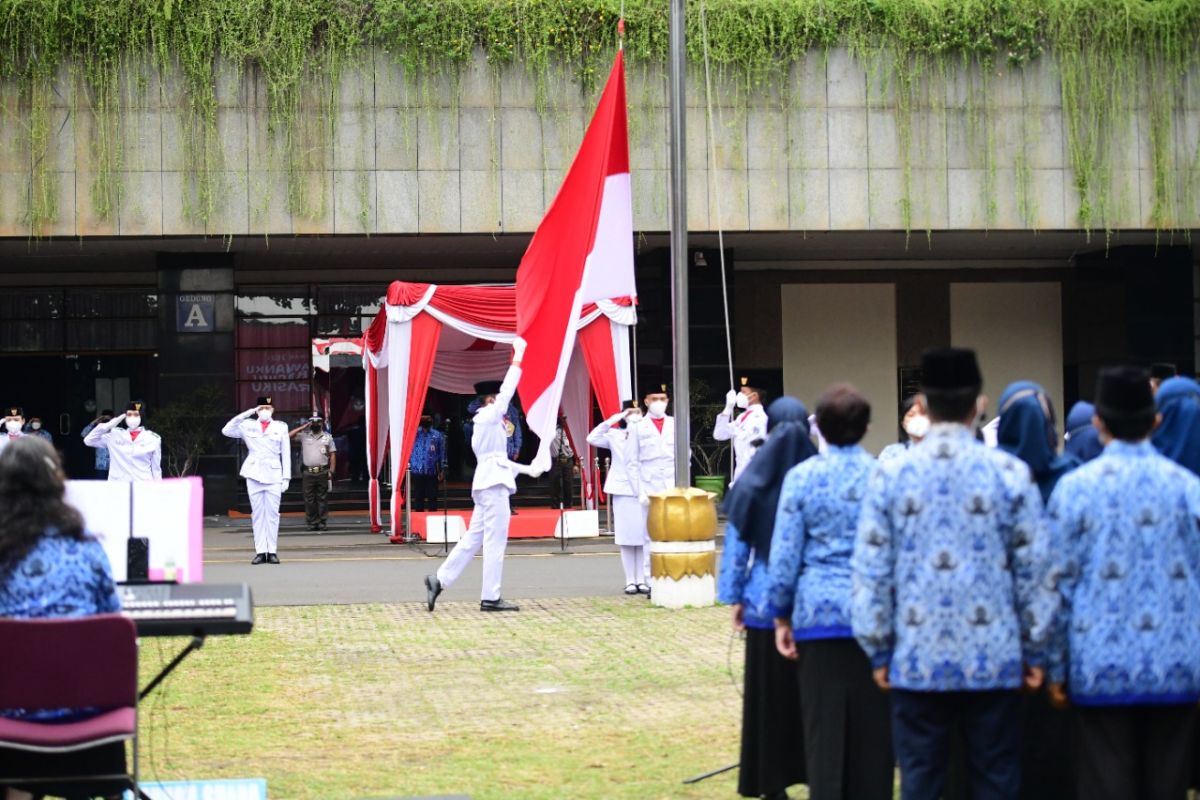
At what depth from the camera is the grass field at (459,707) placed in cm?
808

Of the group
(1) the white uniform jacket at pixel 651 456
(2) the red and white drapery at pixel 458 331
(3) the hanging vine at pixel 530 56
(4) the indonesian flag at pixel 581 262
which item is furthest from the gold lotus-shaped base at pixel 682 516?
(3) the hanging vine at pixel 530 56

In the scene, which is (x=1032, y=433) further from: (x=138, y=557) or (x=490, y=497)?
(x=490, y=497)

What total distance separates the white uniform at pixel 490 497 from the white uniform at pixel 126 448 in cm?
938

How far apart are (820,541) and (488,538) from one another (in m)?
8.47

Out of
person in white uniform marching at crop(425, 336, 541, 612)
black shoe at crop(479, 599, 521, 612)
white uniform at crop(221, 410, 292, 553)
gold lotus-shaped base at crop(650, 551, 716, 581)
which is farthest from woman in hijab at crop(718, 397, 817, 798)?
white uniform at crop(221, 410, 292, 553)

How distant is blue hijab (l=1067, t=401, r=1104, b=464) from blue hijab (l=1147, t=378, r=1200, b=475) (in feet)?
0.99

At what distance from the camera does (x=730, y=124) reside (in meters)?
26.0

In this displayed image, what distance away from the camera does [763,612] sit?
724cm

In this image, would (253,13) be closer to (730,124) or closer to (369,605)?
(730,124)

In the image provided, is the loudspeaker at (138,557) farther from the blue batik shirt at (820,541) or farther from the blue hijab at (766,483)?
the blue batik shirt at (820,541)

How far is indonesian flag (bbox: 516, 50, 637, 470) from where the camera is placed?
15281mm

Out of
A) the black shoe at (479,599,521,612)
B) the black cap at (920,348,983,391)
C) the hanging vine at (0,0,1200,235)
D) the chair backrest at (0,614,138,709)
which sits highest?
the hanging vine at (0,0,1200,235)

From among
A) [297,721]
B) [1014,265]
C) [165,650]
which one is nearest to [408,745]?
[297,721]

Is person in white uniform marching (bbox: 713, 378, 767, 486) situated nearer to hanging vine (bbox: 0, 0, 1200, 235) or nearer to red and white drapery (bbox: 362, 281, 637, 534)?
red and white drapery (bbox: 362, 281, 637, 534)
